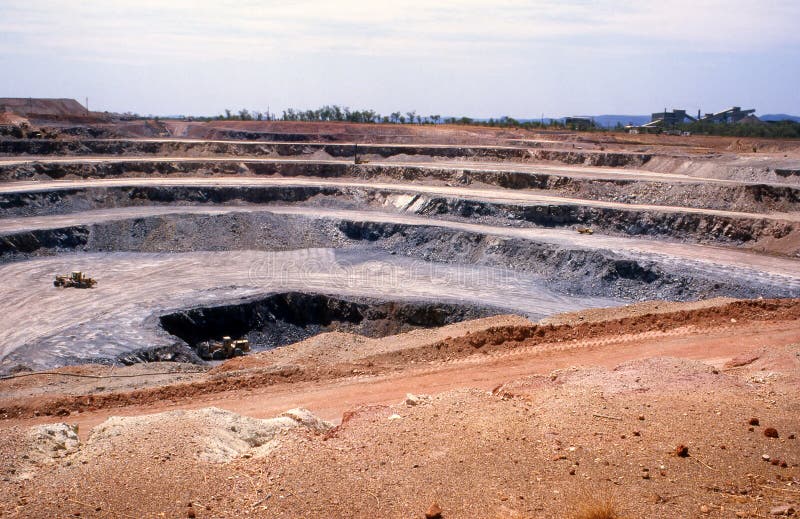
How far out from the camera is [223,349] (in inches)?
863

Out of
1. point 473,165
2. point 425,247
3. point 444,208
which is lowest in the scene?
point 425,247

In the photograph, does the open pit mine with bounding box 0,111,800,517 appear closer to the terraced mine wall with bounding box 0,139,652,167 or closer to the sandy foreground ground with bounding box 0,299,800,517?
the sandy foreground ground with bounding box 0,299,800,517

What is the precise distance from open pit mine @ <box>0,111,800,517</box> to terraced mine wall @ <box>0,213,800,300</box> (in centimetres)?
14

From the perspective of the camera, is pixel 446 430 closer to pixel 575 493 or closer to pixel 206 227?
pixel 575 493

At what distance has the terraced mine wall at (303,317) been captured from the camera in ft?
77.7

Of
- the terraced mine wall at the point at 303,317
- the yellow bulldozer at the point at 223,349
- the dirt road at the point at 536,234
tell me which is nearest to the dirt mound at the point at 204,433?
the yellow bulldozer at the point at 223,349

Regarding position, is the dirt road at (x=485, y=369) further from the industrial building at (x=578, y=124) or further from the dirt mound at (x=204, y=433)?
the industrial building at (x=578, y=124)

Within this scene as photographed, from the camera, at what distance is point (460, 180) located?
46625mm

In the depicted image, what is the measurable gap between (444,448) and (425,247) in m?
25.9

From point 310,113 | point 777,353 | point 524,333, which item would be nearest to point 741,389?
point 777,353

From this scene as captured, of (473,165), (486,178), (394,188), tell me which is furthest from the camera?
(473,165)

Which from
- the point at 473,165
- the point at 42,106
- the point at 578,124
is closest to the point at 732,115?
the point at 578,124

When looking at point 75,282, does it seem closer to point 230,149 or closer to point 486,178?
point 486,178

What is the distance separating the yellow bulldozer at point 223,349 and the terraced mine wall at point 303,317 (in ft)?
3.95
